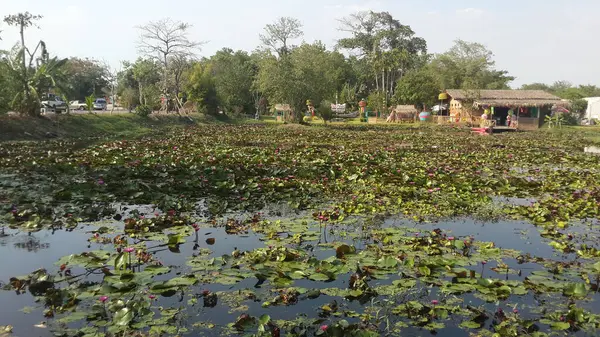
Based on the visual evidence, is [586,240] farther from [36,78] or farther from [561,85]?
Answer: [561,85]

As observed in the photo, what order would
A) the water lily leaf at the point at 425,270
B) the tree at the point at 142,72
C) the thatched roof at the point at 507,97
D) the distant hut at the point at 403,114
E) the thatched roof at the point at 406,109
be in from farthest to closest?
the tree at the point at 142,72 < the thatched roof at the point at 406,109 < the distant hut at the point at 403,114 < the thatched roof at the point at 507,97 < the water lily leaf at the point at 425,270

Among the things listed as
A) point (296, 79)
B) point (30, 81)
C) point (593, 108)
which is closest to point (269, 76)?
point (296, 79)

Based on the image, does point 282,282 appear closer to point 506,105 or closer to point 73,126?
point 73,126

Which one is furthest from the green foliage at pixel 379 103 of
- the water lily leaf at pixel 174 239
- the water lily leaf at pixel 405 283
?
Result: the water lily leaf at pixel 405 283

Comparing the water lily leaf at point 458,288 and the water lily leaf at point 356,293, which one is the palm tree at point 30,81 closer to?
the water lily leaf at point 356,293

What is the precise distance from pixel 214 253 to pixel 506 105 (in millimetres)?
43022

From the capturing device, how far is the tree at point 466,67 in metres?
56.2

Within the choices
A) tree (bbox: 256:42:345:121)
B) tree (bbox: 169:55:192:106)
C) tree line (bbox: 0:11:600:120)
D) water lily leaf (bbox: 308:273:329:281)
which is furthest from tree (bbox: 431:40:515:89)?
water lily leaf (bbox: 308:273:329:281)

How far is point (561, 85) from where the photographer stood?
103875 millimetres

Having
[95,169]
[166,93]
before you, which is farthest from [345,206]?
[166,93]

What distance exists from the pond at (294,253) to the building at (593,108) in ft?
171

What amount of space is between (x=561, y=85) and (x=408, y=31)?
58233mm

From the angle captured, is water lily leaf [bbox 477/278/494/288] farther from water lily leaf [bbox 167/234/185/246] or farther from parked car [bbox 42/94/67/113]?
parked car [bbox 42/94/67/113]

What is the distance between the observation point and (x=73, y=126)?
24297mm
